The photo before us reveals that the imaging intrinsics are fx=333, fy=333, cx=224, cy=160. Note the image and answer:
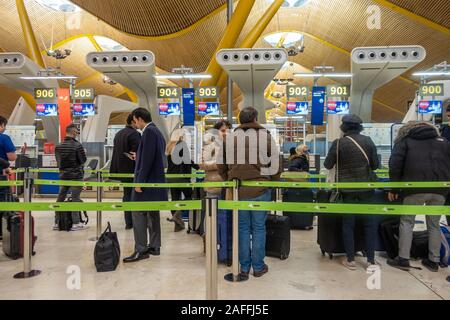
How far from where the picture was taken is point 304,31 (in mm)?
22422

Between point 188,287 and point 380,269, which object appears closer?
point 188,287

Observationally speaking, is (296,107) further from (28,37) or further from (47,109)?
A: (28,37)

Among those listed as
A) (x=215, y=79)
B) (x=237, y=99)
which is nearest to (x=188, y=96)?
(x=215, y=79)

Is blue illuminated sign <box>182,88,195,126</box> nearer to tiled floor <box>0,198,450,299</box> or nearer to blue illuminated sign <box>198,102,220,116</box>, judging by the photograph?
blue illuminated sign <box>198,102,220,116</box>

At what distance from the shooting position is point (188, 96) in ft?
34.0

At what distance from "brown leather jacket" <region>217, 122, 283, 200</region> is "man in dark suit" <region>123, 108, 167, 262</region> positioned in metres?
0.89

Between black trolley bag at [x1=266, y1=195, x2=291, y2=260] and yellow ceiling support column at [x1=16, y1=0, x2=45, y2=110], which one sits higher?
yellow ceiling support column at [x1=16, y1=0, x2=45, y2=110]

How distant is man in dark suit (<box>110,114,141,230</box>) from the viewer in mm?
4918

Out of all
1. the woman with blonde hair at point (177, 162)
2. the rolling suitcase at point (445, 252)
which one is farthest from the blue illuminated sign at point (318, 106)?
the rolling suitcase at point (445, 252)

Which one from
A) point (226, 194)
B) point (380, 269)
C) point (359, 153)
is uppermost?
point (359, 153)

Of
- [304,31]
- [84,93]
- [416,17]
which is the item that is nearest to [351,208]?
[84,93]

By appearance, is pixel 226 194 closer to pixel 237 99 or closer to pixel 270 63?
pixel 270 63

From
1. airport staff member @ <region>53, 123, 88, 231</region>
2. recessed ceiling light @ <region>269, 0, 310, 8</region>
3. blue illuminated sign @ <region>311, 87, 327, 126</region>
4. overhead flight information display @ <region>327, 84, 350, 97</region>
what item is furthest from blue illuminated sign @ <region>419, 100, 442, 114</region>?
recessed ceiling light @ <region>269, 0, 310, 8</region>

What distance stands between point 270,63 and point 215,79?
325 inches
